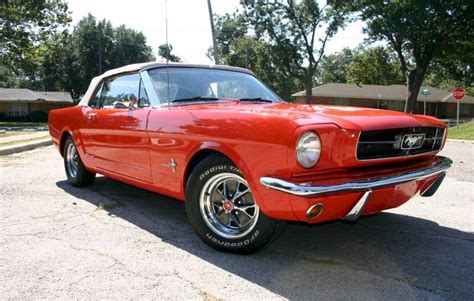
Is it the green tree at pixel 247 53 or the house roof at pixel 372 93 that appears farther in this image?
the house roof at pixel 372 93

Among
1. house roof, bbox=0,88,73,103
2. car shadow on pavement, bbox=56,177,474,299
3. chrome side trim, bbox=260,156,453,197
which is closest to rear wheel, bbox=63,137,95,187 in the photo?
car shadow on pavement, bbox=56,177,474,299

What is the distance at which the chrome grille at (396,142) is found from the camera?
334cm

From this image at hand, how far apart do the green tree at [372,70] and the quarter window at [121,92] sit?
44.4 meters

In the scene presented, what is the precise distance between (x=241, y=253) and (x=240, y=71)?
245 cm

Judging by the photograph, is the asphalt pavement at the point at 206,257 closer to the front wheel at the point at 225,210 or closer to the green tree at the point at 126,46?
the front wheel at the point at 225,210

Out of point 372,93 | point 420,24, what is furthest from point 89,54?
point 420,24

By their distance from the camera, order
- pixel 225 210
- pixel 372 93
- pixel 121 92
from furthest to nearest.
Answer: pixel 372 93
pixel 121 92
pixel 225 210

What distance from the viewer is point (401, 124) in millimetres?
3557

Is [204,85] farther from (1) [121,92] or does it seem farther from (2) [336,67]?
(2) [336,67]

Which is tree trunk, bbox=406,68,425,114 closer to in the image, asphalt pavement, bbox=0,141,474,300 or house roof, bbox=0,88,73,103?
asphalt pavement, bbox=0,141,474,300

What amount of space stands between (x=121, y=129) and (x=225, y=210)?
5.36ft

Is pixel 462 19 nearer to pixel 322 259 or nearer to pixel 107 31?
pixel 322 259

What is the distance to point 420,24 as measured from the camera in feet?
97.2

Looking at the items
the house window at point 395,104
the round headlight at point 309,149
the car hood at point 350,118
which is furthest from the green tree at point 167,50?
the house window at point 395,104
